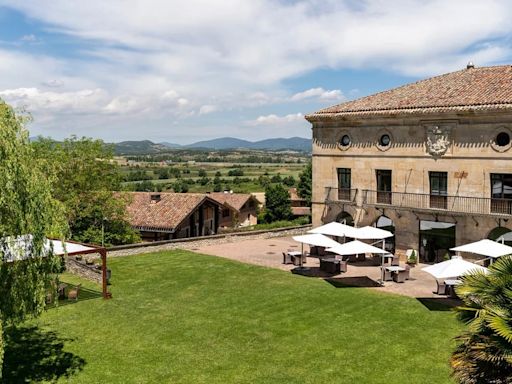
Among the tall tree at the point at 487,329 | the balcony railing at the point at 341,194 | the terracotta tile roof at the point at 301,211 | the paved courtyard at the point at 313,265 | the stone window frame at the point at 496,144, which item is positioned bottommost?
the terracotta tile roof at the point at 301,211

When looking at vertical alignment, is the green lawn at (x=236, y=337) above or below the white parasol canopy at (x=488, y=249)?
below

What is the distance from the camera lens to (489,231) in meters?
26.0

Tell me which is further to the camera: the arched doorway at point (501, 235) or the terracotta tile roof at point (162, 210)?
the terracotta tile roof at point (162, 210)

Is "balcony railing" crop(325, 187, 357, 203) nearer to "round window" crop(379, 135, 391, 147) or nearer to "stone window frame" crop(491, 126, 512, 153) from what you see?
"round window" crop(379, 135, 391, 147)

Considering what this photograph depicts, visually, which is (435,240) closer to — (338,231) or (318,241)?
(338,231)

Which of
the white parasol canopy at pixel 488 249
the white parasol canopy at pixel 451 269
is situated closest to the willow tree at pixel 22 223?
the white parasol canopy at pixel 451 269

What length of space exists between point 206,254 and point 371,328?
15530 mm

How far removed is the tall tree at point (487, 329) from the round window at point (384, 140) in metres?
20.1

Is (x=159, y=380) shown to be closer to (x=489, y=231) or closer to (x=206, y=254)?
(x=206, y=254)

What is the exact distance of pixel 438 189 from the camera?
92.4ft

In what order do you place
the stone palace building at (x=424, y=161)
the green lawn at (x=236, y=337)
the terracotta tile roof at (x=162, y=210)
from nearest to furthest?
the green lawn at (x=236, y=337) → the stone palace building at (x=424, y=161) → the terracotta tile roof at (x=162, y=210)

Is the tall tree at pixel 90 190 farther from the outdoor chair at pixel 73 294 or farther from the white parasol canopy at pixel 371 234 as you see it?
the white parasol canopy at pixel 371 234

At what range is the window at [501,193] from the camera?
2538 cm

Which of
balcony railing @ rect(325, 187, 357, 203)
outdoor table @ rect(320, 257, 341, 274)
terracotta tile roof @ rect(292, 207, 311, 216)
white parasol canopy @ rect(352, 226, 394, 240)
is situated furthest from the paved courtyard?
terracotta tile roof @ rect(292, 207, 311, 216)
